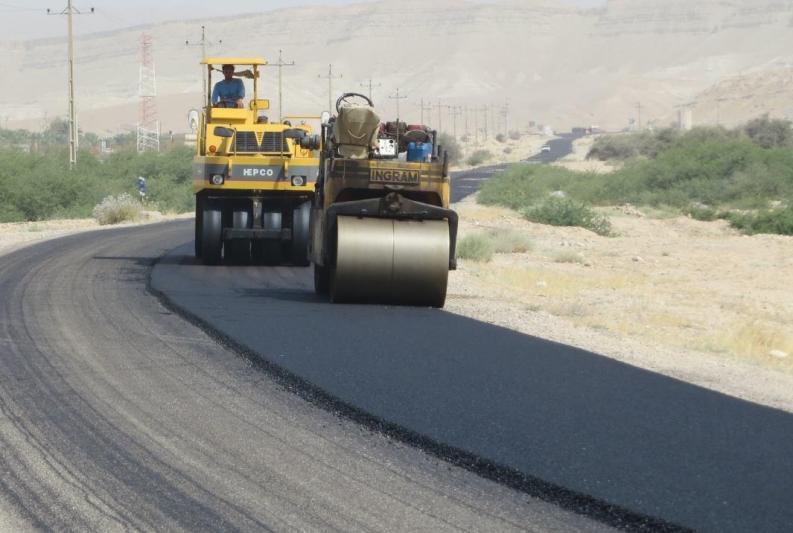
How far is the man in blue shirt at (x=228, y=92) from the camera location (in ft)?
68.7

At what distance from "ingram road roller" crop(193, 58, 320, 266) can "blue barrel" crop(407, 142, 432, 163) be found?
4.33 meters

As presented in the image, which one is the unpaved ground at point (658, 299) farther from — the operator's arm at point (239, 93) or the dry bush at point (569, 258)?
the operator's arm at point (239, 93)

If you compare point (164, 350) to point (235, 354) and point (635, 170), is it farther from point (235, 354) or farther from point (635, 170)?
point (635, 170)

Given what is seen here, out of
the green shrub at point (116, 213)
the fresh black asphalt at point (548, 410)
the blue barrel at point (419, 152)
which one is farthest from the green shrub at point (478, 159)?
the fresh black asphalt at point (548, 410)

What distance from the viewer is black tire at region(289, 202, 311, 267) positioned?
794 inches

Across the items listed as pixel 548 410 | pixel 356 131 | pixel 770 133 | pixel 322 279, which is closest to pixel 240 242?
pixel 322 279

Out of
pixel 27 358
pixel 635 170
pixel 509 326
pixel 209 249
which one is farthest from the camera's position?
pixel 635 170

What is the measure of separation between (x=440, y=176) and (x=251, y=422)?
23.3 ft

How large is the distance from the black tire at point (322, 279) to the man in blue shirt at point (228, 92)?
17.5 feet

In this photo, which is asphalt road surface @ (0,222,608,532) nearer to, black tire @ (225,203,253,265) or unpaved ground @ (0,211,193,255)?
black tire @ (225,203,253,265)

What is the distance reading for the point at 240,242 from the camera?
2067 centimetres

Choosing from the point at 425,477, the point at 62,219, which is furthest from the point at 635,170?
the point at 425,477

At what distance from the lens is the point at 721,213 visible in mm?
41312

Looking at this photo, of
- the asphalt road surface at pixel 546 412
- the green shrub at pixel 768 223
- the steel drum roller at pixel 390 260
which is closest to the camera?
the asphalt road surface at pixel 546 412
